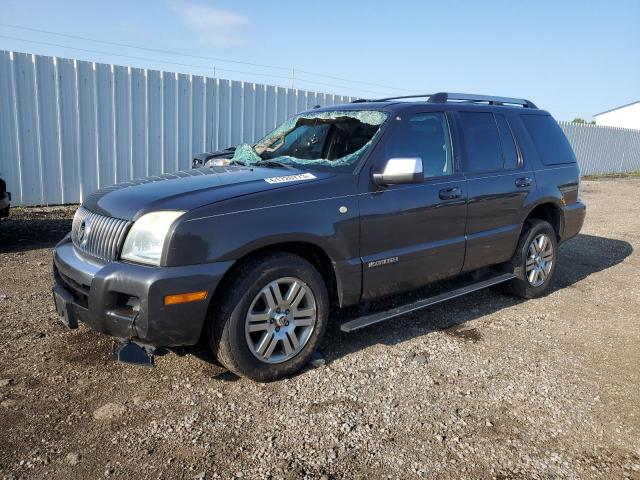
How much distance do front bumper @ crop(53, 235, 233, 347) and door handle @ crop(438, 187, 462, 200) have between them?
1.91m

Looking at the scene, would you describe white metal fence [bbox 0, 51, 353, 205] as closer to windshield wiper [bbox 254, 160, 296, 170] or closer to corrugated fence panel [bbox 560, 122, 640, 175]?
windshield wiper [bbox 254, 160, 296, 170]

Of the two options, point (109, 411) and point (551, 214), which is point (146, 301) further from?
point (551, 214)

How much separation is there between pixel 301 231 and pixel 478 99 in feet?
8.87

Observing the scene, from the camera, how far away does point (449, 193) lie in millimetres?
4137

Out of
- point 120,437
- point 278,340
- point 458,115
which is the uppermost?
point 458,115

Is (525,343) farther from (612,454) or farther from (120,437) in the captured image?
(120,437)

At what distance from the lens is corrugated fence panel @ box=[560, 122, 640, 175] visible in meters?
22.8

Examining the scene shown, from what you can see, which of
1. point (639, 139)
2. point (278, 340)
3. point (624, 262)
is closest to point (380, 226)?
point (278, 340)

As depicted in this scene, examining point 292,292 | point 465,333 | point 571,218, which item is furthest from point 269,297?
point 571,218

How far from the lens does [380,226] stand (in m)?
3.66

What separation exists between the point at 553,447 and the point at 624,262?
5244 mm

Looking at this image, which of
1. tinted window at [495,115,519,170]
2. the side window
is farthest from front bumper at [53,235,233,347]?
tinted window at [495,115,519,170]

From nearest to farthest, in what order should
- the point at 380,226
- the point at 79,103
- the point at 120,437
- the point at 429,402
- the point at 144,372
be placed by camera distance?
the point at 120,437 < the point at 429,402 < the point at 144,372 < the point at 380,226 < the point at 79,103

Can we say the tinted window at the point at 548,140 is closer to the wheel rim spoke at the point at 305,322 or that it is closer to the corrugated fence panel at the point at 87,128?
the wheel rim spoke at the point at 305,322
